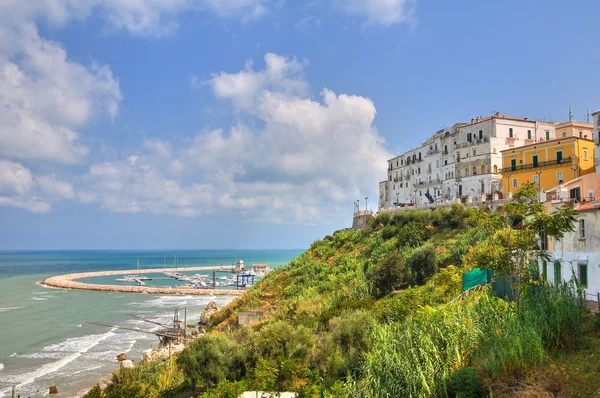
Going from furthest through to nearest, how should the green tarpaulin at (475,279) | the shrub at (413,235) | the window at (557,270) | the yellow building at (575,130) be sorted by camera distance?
the yellow building at (575,130) → the shrub at (413,235) → the green tarpaulin at (475,279) → the window at (557,270)

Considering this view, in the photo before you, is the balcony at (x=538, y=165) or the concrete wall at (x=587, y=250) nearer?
the concrete wall at (x=587, y=250)

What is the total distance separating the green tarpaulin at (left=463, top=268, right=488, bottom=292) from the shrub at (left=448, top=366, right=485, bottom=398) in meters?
9.76

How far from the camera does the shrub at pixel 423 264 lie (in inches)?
1113

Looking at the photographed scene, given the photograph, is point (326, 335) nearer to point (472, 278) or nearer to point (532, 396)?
point (472, 278)

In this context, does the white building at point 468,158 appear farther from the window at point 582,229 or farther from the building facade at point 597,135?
the window at point 582,229

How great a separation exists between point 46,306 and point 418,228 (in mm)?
46639

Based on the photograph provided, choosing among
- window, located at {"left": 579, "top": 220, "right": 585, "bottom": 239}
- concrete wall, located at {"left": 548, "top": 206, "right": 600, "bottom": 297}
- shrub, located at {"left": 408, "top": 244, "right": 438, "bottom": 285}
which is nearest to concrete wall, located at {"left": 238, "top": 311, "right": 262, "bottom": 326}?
shrub, located at {"left": 408, "top": 244, "right": 438, "bottom": 285}

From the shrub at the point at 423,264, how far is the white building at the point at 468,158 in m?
15.6

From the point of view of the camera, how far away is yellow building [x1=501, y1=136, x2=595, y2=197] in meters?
36.8

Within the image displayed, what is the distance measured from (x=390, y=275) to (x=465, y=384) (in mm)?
18917

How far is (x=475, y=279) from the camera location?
19234 millimetres

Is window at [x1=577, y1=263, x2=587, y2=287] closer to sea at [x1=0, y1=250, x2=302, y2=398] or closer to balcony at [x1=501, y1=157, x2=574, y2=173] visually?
balcony at [x1=501, y1=157, x2=574, y2=173]

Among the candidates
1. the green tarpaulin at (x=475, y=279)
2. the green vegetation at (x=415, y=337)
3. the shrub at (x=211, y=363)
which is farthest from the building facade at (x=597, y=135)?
the shrub at (x=211, y=363)

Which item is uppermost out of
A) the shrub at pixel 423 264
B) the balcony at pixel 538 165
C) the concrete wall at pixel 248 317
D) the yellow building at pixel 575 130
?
the yellow building at pixel 575 130
